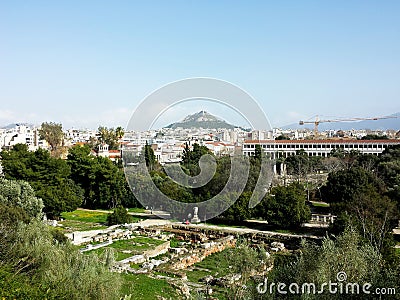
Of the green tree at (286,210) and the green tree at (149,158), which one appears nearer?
the green tree at (286,210)

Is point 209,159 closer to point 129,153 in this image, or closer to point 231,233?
point 129,153

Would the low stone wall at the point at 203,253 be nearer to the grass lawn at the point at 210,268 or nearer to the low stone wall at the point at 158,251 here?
the grass lawn at the point at 210,268

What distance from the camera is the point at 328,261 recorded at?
823 centimetres

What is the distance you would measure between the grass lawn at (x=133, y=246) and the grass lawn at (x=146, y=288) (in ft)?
10.2

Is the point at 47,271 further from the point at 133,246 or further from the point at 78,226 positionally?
the point at 78,226

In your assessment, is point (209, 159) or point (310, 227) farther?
point (209, 159)

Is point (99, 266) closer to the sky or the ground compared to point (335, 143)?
closer to the ground

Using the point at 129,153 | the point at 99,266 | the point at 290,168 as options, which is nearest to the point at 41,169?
the point at 129,153

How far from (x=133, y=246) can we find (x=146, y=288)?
5.98 meters

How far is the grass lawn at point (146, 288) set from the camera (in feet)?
41.0

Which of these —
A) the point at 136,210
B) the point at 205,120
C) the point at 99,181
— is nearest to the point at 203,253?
the point at 205,120

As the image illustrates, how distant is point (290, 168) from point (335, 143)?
19.1m

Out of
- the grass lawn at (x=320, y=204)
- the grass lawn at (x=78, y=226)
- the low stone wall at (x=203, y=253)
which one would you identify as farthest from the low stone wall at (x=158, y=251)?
the grass lawn at (x=320, y=204)

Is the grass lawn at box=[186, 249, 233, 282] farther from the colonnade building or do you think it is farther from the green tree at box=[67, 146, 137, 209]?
the colonnade building
